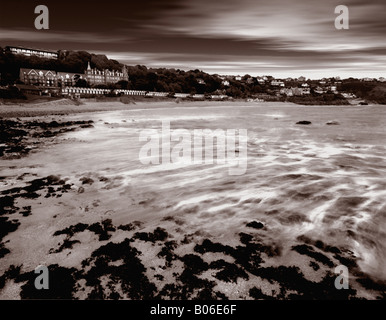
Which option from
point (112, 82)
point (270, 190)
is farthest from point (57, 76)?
point (270, 190)

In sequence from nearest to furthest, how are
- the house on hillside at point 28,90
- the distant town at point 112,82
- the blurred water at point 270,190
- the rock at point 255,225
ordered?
the blurred water at point 270,190
the rock at point 255,225
the house on hillside at point 28,90
the distant town at point 112,82

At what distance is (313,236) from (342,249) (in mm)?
670

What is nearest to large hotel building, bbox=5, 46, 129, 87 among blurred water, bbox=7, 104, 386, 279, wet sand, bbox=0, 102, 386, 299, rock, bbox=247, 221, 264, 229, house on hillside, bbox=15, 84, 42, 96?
house on hillside, bbox=15, 84, 42, 96

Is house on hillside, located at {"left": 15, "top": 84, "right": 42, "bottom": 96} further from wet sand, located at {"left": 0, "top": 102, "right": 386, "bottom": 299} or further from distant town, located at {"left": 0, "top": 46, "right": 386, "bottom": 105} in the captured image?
wet sand, located at {"left": 0, "top": 102, "right": 386, "bottom": 299}

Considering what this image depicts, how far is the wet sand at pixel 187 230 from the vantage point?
13.8ft

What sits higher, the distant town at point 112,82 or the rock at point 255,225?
the distant town at point 112,82

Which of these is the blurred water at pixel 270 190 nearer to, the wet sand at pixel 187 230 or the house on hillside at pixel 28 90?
the wet sand at pixel 187 230

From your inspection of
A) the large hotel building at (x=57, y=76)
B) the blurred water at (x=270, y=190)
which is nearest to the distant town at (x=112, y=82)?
the large hotel building at (x=57, y=76)

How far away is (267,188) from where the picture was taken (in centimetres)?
922

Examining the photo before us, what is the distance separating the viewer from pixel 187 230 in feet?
19.7

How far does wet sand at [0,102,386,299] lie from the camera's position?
165 inches
